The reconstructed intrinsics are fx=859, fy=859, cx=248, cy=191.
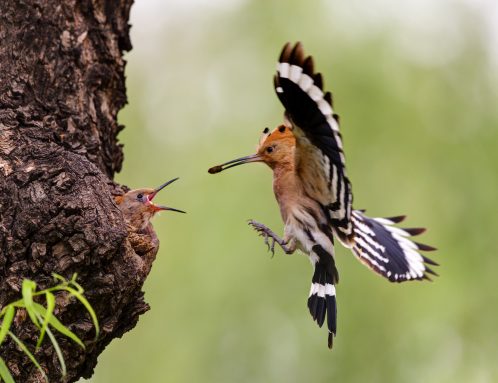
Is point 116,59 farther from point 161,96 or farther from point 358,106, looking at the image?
point 161,96

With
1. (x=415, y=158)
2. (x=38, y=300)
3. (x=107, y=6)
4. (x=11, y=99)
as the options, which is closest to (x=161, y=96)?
(x=415, y=158)

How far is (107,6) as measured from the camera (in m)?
3.96

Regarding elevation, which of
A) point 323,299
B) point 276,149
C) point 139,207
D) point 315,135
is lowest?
point 323,299

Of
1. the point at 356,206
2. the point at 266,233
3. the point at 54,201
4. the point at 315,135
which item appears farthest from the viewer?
the point at 356,206

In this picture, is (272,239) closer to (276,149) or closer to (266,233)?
(266,233)

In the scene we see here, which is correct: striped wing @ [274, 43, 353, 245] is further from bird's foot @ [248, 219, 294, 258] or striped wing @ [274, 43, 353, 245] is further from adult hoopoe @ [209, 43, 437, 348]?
bird's foot @ [248, 219, 294, 258]

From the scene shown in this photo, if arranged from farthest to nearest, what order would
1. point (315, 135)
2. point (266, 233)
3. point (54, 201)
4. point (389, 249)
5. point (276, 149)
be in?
point (389, 249) → point (276, 149) → point (266, 233) → point (315, 135) → point (54, 201)

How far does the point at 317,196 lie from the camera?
4199mm

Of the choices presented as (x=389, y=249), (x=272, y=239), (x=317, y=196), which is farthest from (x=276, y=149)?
(x=389, y=249)

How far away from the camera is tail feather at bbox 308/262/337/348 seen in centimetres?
416

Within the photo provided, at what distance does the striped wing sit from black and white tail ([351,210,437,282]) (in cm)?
36

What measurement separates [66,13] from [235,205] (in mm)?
3745

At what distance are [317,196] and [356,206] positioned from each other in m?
2.85

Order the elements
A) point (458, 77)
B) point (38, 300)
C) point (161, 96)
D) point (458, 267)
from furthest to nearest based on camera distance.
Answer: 1. point (161, 96)
2. point (458, 77)
3. point (458, 267)
4. point (38, 300)
